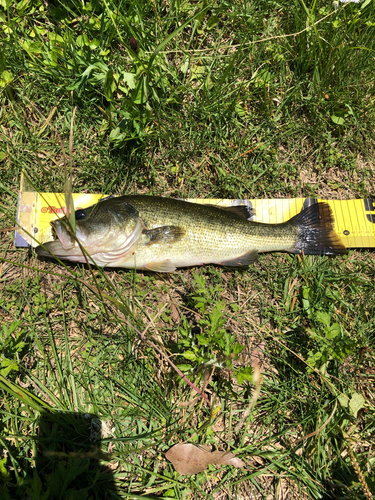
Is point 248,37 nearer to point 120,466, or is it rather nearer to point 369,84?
point 369,84

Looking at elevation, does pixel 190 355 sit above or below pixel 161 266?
below

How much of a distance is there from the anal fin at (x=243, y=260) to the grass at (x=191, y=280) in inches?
8.1

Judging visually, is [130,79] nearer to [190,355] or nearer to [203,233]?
[203,233]

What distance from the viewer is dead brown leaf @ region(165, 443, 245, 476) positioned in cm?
302

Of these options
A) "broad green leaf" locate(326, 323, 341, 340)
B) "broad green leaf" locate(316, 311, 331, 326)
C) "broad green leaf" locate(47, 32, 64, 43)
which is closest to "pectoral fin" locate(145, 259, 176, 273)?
"broad green leaf" locate(316, 311, 331, 326)

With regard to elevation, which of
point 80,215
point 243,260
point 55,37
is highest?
point 55,37

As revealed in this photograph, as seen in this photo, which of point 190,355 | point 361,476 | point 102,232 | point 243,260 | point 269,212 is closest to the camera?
point 361,476

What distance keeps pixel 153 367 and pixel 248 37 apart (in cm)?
423

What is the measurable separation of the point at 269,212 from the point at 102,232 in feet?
6.71

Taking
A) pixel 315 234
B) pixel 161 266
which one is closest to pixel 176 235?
pixel 161 266

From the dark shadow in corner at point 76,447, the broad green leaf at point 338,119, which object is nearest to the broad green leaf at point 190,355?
the dark shadow in corner at point 76,447

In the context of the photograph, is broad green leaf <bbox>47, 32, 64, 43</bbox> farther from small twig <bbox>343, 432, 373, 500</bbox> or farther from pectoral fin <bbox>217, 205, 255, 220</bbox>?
small twig <bbox>343, 432, 373, 500</bbox>

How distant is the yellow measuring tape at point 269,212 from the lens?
3693 millimetres

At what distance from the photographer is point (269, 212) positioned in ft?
13.0
